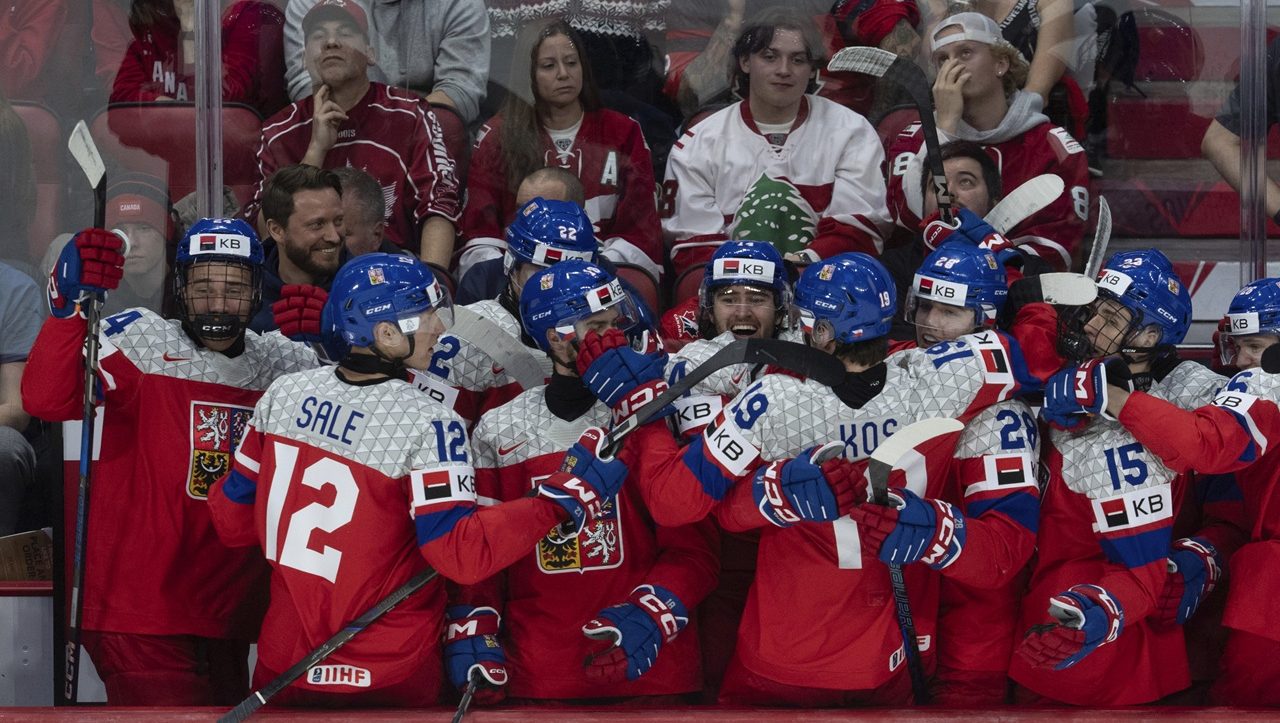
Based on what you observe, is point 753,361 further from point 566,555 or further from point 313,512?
point 313,512

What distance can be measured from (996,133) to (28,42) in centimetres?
277

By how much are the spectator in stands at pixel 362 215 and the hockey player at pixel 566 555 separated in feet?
3.08

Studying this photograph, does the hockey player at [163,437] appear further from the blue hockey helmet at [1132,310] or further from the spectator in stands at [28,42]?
the blue hockey helmet at [1132,310]

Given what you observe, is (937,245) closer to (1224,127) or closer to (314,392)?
(1224,127)

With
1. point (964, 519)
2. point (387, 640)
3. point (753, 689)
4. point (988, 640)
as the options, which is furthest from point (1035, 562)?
point (387, 640)

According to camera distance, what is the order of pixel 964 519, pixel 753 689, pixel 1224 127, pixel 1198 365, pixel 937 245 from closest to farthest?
A: pixel 964 519, pixel 753 689, pixel 1198 365, pixel 937 245, pixel 1224 127

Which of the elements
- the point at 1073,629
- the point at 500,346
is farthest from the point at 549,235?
the point at 1073,629

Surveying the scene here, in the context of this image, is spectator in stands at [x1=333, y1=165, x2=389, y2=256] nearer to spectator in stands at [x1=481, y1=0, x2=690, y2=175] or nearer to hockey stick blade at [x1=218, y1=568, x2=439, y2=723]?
spectator in stands at [x1=481, y1=0, x2=690, y2=175]

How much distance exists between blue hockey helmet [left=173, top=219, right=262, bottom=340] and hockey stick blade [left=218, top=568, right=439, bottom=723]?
0.74 meters

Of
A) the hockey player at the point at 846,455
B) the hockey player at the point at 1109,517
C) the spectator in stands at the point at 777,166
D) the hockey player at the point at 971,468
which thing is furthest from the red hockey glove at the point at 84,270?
the hockey player at the point at 1109,517

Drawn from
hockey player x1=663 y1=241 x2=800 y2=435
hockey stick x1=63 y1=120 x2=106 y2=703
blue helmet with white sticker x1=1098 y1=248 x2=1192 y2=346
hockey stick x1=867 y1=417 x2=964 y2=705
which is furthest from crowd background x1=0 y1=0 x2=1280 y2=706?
hockey stick x1=867 y1=417 x2=964 y2=705

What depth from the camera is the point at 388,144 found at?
452cm

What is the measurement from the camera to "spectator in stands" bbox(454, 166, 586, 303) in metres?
4.18

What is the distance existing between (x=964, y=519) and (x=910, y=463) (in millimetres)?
161
